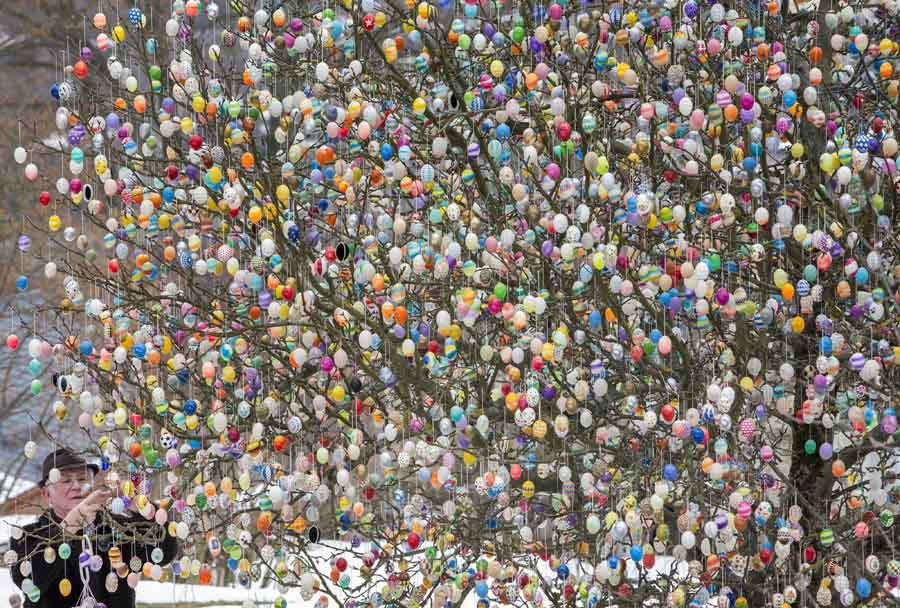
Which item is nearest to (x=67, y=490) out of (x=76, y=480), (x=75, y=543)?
(x=76, y=480)

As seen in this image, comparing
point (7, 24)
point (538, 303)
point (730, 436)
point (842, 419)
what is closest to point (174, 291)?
point (538, 303)

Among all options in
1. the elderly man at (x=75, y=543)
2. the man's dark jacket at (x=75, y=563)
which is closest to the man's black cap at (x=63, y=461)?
the elderly man at (x=75, y=543)

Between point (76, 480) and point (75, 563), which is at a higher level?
point (76, 480)

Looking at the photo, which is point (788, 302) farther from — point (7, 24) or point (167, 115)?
point (7, 24)

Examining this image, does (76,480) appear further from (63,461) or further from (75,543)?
(75,543)

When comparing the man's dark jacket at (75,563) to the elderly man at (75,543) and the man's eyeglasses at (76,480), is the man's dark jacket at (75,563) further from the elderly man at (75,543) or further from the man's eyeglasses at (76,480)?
the man's eyeglasses at (76,480)

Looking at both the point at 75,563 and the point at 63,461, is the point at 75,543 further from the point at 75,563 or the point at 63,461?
the point at 63,461

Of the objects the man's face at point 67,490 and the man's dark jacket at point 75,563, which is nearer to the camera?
the man's dark jacket at point 75,563
